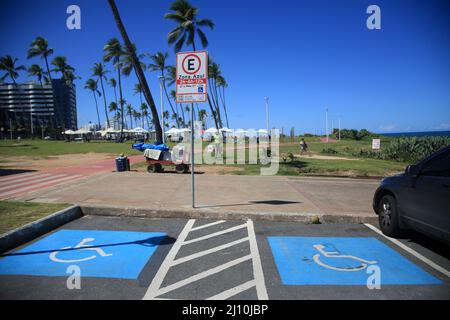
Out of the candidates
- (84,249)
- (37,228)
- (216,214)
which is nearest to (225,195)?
(216,214)

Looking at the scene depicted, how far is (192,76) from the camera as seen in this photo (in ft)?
21.1

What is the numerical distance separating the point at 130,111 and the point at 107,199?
138876 millimetres

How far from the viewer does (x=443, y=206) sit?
404 centimetres

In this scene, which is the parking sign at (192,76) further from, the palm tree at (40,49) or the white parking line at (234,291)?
the palm tree at (40,49)

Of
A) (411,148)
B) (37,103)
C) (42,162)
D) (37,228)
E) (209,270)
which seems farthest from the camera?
(37,103)

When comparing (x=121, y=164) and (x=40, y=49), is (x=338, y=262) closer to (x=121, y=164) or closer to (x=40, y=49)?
(x=121, y=164)

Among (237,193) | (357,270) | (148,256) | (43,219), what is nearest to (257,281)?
(357,270)

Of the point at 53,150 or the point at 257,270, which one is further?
the point at 53,150

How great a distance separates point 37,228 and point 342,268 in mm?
5077

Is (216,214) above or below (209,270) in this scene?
above

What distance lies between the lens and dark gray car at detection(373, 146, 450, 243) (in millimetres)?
4078

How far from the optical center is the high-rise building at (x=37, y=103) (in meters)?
115
